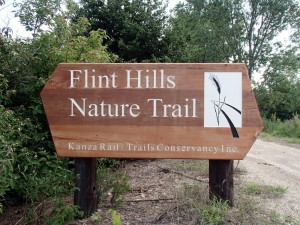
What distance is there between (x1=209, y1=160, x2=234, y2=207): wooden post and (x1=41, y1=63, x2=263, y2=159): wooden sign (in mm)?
183

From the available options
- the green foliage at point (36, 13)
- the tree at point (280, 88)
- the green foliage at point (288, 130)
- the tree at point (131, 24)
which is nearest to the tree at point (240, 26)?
the tree at point (280, 88)

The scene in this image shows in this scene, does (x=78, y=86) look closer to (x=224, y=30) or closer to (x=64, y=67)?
(x=64, y=67)

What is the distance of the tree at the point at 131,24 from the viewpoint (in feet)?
22.3

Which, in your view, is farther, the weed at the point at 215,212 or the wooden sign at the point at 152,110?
the wooden sign at the point at 152,110

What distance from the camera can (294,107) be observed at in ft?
80.3

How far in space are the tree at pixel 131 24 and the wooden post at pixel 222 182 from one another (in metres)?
3.42

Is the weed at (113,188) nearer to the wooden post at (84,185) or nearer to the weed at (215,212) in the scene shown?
the wooden post at (84,185)

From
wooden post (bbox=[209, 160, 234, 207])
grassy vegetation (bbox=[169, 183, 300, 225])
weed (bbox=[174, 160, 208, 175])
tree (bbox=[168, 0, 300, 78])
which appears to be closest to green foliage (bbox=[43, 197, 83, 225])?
grassy vegetation (bbox=[169, 183, 300, 225])

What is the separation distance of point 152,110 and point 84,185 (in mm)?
966

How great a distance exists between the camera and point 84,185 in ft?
11.0

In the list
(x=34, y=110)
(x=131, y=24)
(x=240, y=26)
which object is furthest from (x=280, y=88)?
(x=34, y=110)

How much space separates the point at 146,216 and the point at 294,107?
23393 mm

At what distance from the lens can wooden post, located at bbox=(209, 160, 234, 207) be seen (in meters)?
3.30

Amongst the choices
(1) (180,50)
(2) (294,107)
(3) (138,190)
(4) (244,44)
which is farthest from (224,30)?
(3) (138,190)
